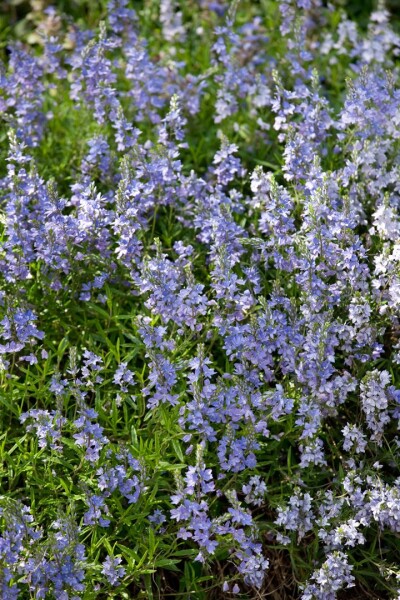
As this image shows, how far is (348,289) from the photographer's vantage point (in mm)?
3865

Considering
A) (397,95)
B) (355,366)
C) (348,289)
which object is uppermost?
(397,95)

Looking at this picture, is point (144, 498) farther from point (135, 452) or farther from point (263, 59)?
point (263, 59)

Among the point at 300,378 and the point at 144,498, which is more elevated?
the point at 300,378

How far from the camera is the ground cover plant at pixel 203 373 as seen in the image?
343cm

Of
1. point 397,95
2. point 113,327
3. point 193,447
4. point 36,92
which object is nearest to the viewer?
point 193,447

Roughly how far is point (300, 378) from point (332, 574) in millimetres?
746

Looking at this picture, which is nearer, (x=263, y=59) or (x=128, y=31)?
(x=128, y=31)

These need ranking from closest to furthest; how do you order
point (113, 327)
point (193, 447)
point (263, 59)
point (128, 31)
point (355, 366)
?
point (193, 447) → point (355, 366) → point (113, 327) → point (128, 31) → point (263, 59)

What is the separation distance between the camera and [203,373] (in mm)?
3459

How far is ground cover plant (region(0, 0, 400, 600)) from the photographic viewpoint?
343 centimetres

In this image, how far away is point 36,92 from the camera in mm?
5074

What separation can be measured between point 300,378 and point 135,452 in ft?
2.34

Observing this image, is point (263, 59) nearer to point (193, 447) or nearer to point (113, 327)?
point (113, 327)

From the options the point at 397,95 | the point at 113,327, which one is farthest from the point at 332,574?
the point at 397,95
